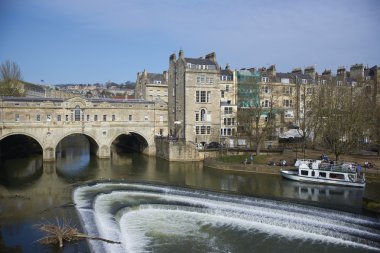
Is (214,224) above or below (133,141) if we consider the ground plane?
below

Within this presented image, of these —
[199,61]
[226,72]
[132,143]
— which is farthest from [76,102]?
[226,72]

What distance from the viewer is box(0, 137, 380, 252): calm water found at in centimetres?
2045

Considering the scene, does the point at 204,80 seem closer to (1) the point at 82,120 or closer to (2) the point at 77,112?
(1) the point at 82,120

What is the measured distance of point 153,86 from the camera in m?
67.1

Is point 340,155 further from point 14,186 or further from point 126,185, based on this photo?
point 14,186

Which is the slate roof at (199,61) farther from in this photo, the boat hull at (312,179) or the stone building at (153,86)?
the boat hull at (312,179)

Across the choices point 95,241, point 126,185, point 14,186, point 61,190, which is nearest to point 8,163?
point 14,186

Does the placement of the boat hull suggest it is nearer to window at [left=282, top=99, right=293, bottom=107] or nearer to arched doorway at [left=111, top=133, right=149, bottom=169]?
arched doorway at [left=111, top=133, right=149, bottom=169]

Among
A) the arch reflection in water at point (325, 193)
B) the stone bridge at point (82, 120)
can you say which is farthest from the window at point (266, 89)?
the arch reflection in water at point (325, 193)

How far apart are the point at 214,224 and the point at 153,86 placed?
46.3m

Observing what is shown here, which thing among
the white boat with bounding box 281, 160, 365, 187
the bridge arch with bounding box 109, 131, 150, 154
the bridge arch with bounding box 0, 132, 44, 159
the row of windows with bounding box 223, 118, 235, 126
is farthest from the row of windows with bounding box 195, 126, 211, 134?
the bridge arch with bounding box 0, 132, 44, 159

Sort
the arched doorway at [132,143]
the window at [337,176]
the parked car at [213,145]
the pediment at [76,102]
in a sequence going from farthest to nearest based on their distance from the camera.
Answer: the arched doorway at [132,143] → the parked car at [213,145] → the pediment at [76,102] → the window at [337,176]

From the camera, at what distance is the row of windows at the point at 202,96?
50.8 m

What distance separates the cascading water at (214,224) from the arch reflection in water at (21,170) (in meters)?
9.98
